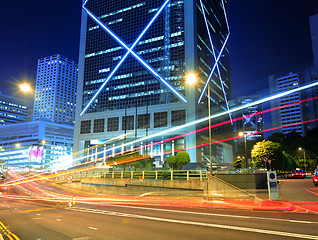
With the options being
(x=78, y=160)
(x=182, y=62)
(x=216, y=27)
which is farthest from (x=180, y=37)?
(x=78, y=160)

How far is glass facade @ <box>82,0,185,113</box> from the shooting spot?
8044 cm

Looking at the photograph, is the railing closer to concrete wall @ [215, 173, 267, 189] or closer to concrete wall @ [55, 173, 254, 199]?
concrete wall @ [55, 173, 254, 199]

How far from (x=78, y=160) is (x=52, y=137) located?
92.7 metres

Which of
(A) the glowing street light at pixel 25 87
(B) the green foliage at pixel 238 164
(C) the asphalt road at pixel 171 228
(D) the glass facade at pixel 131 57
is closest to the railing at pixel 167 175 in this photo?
(C) the asphalt road at pixel 171 228

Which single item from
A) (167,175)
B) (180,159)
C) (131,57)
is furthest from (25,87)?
(131,57)

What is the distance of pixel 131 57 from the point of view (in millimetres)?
87062

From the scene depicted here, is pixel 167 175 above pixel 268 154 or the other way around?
the other way around

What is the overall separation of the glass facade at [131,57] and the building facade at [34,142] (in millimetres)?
81322

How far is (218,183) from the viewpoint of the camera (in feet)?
78.8

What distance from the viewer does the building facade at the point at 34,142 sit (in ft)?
525

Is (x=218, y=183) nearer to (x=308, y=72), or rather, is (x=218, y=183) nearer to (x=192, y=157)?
(x=192, y=157)

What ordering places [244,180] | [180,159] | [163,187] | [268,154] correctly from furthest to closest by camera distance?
[180,159], [268,154], [163,187], [244,180]

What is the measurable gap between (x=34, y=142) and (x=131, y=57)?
109m

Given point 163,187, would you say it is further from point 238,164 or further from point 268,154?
point 238,164
